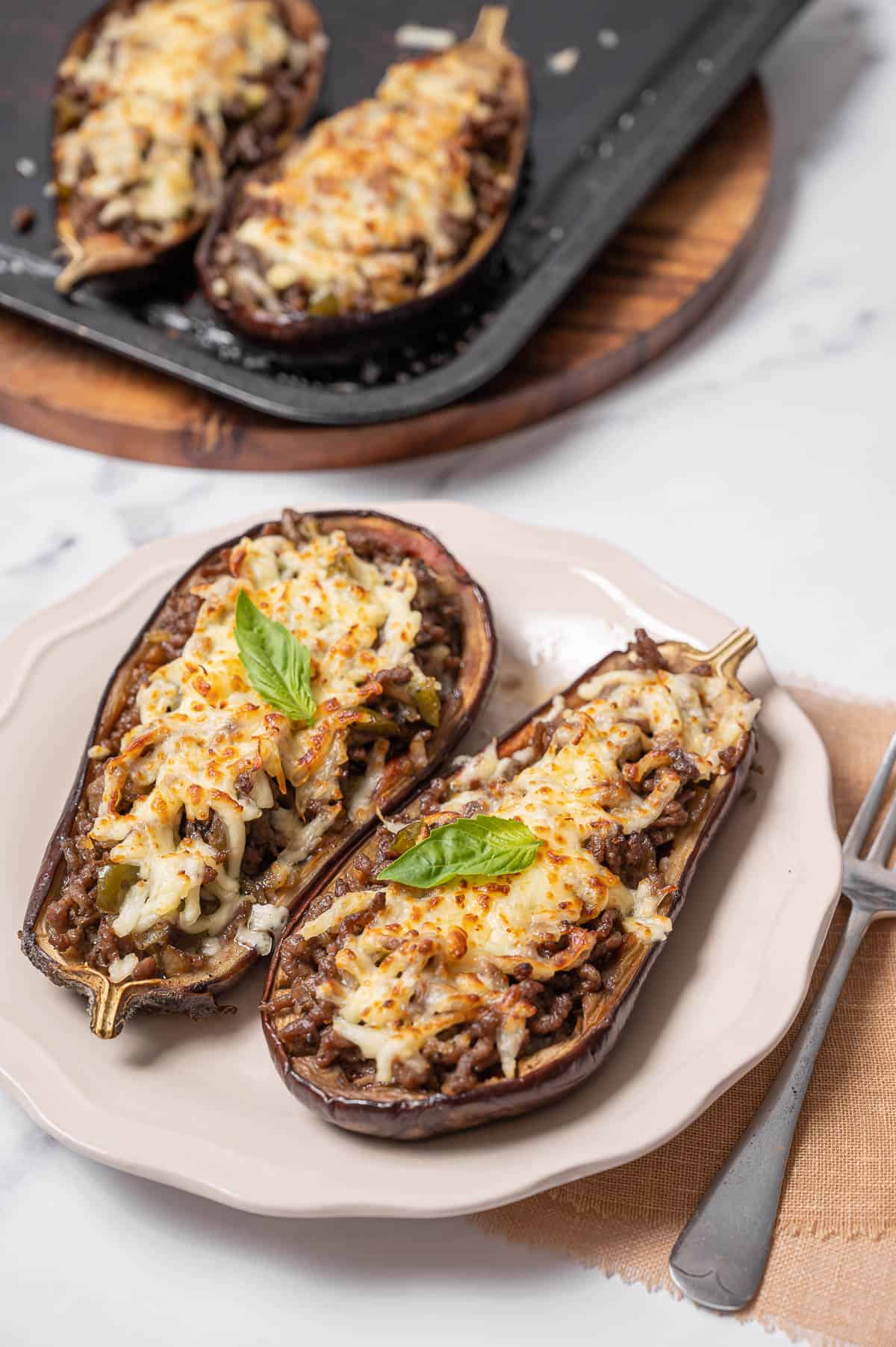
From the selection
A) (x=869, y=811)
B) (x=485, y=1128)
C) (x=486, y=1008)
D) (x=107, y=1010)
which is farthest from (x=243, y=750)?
(x=869, y=811)

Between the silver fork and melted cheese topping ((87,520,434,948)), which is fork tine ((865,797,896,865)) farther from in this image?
melted cheese topping ((87,520,434,948))

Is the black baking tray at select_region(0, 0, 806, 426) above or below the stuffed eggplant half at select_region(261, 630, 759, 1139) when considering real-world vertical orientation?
above

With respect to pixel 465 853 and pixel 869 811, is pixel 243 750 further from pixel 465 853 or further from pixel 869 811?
pixel 869 811

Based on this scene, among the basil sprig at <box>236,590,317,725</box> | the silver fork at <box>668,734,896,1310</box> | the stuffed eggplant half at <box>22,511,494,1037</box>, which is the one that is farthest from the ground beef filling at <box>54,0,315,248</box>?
the silver fork at <box>668,734,896,1310</box>

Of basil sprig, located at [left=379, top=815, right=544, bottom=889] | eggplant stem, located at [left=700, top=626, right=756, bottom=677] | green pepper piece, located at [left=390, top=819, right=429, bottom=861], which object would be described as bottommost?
green pepper piece, located at [left=390, top=819, right=429, bottom=861]

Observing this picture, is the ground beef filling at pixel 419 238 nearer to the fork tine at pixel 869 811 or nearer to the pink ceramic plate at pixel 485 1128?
→ the pink ceramic plate at pixel 485 1128

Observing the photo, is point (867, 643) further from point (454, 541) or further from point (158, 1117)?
point (158, 1117)
